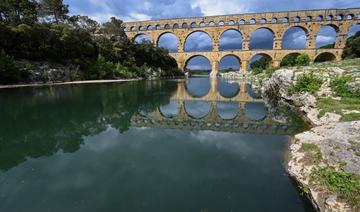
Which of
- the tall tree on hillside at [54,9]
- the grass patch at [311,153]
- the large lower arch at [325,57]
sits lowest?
the grass patch at [311,153]

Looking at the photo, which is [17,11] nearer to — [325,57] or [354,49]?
[354,49]

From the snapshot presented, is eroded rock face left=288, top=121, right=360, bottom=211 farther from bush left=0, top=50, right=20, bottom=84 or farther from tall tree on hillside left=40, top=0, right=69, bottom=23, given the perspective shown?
tall tree on hillside left=40, top=0, right=69, bottom=23

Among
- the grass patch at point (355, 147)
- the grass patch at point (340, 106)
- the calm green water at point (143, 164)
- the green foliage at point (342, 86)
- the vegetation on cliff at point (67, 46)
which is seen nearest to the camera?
the calm green water at point (143, 164)

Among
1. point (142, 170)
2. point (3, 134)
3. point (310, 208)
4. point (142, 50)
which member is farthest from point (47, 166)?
point (142, 50)

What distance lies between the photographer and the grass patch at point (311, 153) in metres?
4.30

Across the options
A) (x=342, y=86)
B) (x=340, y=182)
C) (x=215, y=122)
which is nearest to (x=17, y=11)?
(x=215, y=122)

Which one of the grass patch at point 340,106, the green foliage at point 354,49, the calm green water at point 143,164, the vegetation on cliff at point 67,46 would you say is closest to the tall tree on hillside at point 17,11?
the vegetation on cliff at point 67,46

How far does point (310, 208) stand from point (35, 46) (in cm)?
3004

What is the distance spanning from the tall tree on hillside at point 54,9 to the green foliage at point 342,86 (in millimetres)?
40403

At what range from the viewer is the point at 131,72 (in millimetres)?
35312

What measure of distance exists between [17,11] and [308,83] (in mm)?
35183

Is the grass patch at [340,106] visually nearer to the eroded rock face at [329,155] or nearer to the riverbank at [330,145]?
the riverbank at [330,145]

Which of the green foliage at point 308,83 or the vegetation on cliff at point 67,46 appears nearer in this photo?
the green foliage at point 308,83

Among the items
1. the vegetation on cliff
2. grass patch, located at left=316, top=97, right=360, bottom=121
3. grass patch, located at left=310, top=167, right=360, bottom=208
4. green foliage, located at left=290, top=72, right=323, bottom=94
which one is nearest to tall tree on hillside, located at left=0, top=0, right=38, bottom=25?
the vegetation on cliff
